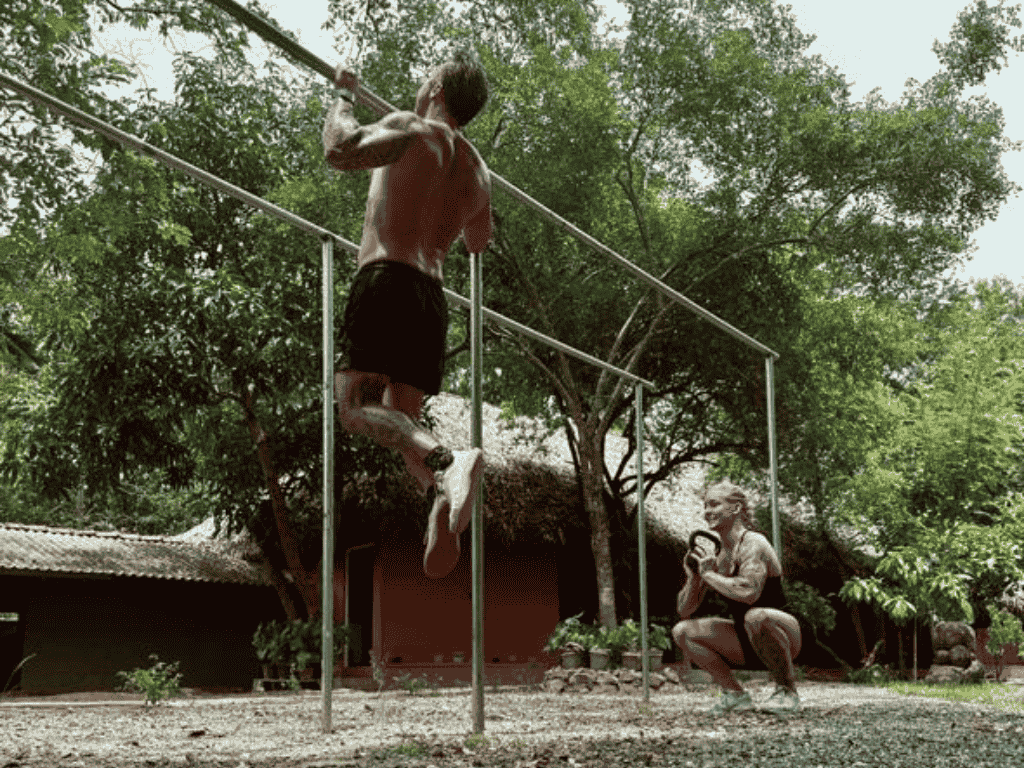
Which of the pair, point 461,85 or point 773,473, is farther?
point 773,473

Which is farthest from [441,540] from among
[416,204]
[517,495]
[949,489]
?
[949,489]

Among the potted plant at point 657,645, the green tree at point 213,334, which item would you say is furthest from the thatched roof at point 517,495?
the potted plant at point 657,645

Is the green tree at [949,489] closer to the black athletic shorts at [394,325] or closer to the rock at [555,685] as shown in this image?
the rock at [555,685]

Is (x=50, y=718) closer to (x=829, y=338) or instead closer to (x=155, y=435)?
(x=155, y=435)

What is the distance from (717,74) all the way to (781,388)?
440cm

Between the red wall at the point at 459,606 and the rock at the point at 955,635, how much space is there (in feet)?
17.4

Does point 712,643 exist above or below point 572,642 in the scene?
above

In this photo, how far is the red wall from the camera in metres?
15.0

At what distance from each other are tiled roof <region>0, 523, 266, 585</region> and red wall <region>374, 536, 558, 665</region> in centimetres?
269

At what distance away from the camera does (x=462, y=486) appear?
9.33ft

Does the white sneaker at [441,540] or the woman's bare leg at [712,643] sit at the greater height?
the white sneaker at [441,540]

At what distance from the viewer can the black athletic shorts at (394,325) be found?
2955 millimetres

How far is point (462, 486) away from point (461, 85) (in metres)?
1.20

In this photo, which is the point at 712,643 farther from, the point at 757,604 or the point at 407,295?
the point at 407,295
